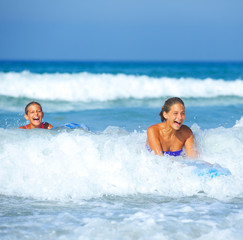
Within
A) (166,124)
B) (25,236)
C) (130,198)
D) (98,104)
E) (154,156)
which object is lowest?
(25,236)

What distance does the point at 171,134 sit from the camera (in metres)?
5.29

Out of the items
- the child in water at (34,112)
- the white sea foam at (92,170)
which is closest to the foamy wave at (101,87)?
the child in water at (34,112)

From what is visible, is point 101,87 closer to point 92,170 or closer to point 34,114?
point 34,114

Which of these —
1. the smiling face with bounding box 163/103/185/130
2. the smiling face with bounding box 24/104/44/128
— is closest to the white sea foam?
the smiling face with bounding box 163/103/185/130

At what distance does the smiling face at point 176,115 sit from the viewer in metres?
4.98

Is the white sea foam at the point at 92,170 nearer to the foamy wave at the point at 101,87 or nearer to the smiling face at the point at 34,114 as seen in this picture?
the smiling face at the point at 34,114

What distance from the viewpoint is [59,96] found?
1475 cm

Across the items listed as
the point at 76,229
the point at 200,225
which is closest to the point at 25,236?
the point at 76,229

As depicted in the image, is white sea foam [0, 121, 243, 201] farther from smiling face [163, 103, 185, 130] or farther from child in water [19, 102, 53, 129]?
child in water [19, 102, 53, 129]

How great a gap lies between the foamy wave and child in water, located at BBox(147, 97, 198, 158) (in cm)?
920

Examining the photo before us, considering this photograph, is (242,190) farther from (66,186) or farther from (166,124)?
(66,186)

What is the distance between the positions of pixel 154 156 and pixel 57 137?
1323 mm

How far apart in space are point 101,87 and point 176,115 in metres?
11.1

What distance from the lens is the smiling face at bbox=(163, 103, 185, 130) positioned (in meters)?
4.98
